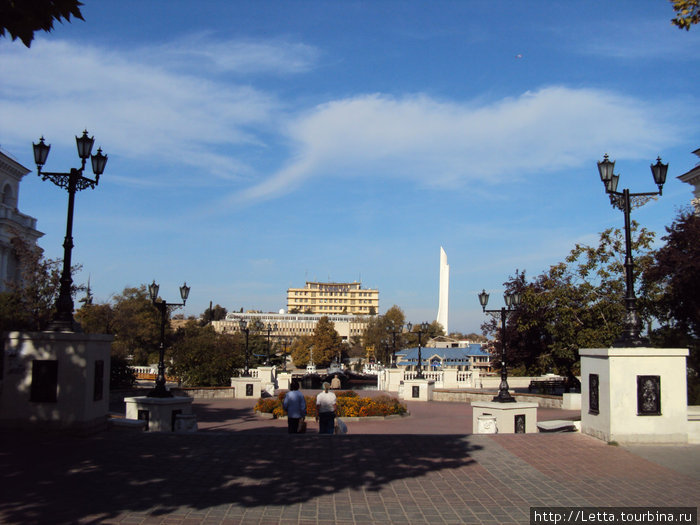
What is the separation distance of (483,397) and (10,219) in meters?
48.1

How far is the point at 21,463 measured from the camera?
860 cm

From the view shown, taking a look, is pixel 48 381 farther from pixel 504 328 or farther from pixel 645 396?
pixel 504 328

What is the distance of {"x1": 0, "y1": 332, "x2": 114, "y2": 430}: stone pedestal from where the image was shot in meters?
10.9

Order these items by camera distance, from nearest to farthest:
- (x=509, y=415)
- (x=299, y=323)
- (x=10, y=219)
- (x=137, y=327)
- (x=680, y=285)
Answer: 1. (x=509, y=415)
2. (x=680, y=285)
3. (x=137, y=327)
4. (x=10, y=219)
5. (x=299, y=323)

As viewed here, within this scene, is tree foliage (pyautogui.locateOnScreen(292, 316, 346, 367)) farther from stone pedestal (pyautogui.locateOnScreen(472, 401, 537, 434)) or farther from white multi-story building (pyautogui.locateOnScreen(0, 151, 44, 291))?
stone pedestal (pyautogui.locateOnScreen(472, 401, 537, 434))

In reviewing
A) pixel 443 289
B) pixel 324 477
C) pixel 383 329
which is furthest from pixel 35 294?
pixel 443 289

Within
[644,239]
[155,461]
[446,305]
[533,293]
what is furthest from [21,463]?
[446,305]

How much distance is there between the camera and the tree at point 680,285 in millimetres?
19734

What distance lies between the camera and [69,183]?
12.7 meters

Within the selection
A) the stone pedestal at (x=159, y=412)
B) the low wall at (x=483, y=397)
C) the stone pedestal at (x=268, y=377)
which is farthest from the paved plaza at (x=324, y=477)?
the stone pedestal at (x=268, y=377)

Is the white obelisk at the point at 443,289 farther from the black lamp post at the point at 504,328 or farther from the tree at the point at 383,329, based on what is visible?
the black lamp post at the point at 504,328

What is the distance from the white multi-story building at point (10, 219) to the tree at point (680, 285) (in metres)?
50.0

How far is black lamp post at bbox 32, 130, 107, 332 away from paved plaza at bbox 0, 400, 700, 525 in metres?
2.22

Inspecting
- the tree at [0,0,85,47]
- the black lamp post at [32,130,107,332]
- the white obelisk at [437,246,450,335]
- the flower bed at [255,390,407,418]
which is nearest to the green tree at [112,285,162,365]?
the flower bed at [255,390,407,418]
